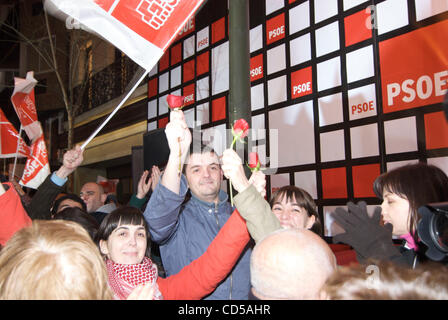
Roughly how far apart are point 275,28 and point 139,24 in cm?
267

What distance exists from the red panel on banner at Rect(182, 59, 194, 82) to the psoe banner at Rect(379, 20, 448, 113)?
10.6 feet

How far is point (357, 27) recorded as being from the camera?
3289 mm

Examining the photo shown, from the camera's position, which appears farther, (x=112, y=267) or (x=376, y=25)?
(x=376, y=25)

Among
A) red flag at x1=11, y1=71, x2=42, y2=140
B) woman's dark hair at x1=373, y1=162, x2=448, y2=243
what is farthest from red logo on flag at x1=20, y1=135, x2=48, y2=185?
woman's dark hair at x1=373, y1=162, x2=448, y2=243

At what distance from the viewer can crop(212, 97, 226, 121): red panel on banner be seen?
16.8ft

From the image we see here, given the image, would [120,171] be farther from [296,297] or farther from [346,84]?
[296,297]

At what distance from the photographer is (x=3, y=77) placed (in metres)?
13.1

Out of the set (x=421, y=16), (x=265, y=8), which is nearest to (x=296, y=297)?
(x=421, y=16)

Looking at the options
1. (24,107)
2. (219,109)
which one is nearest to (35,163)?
(24,107)

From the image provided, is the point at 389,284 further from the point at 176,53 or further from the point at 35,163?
the point at 176,53
